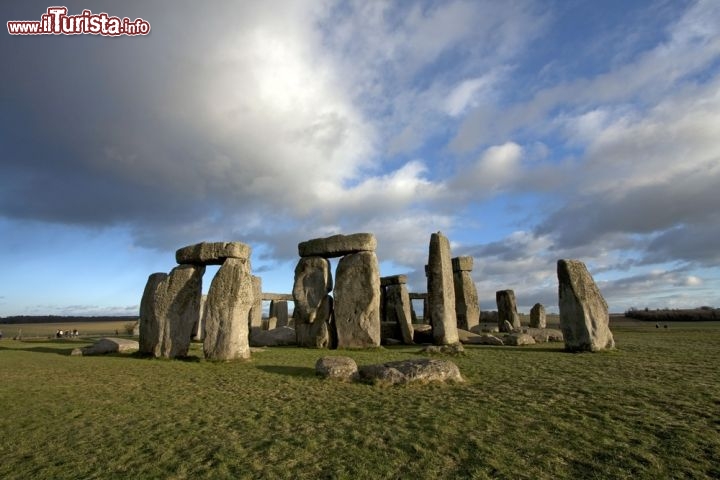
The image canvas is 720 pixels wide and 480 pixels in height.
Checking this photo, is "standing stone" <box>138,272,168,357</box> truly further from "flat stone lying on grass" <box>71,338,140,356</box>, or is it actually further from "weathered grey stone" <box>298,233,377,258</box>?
"weathered grey stone" <box>298,233,377,258</box>

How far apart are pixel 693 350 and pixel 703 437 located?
28.5 ft

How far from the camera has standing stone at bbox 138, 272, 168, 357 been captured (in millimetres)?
11590

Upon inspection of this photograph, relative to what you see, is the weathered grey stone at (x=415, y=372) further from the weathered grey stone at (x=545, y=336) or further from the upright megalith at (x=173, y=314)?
the weathered grey stone at (x=545, y=336)

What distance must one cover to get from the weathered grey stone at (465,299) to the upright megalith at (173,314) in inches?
495

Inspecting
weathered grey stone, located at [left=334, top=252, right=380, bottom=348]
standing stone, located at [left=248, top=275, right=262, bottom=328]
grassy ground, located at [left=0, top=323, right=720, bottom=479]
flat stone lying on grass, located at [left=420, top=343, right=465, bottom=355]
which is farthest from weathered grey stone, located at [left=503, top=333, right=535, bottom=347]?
standing stone, located at [left=248, top=275, right=262, bottom=328]

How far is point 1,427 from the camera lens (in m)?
4.95

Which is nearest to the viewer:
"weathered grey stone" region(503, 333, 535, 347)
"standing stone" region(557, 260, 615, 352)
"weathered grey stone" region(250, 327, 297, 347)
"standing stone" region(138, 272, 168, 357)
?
"standing stone" region(557, 260, 615, 352)

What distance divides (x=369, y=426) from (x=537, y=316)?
1753 centimetres

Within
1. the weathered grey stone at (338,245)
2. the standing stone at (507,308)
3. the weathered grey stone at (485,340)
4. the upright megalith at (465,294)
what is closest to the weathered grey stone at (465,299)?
the upright megalith at (465,294)

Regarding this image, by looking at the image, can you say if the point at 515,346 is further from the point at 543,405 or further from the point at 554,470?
the point at 554,470

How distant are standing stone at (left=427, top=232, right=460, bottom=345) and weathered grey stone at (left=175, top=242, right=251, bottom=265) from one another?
20.7 ft

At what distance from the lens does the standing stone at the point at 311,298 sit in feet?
48.7

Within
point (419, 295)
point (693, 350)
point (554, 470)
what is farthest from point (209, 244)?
point (419, 295)

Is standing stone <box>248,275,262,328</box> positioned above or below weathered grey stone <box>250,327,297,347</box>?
above
